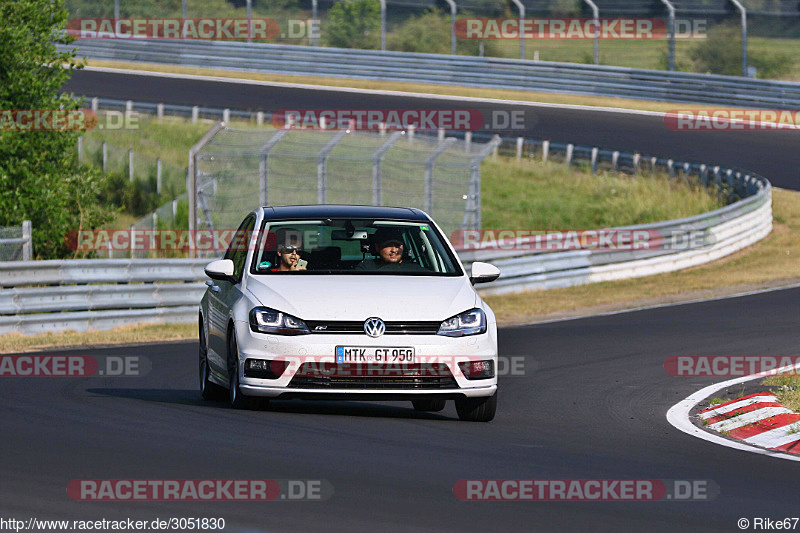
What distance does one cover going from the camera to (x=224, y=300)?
1050cm

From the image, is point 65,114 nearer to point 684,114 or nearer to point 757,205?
point 757,205

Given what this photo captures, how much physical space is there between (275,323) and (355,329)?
56 centimetres

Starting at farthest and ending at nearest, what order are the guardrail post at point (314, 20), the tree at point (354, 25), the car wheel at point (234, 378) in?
the guardrail post at point (314, 20)
the tree at point (354, 25)
the car wheel at point (234, 378)

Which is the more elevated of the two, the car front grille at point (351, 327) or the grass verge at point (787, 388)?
the car front grille at point (351, 327)

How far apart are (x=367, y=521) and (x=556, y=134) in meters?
33.2

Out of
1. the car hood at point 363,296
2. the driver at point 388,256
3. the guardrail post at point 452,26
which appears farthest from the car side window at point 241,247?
the guardrail post at point 452,26

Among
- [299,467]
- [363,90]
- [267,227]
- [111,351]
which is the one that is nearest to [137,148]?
[363,90]

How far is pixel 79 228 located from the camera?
25.7 metres

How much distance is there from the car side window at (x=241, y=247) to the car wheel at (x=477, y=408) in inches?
75.9

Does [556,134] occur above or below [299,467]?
below

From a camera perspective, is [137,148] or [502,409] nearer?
[502,409]

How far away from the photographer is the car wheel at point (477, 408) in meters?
10.1

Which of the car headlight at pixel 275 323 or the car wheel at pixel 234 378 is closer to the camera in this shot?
the car headlight at pixel 275 323

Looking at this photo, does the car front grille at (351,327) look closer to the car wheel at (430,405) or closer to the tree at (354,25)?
the car wheel at (430,405)
